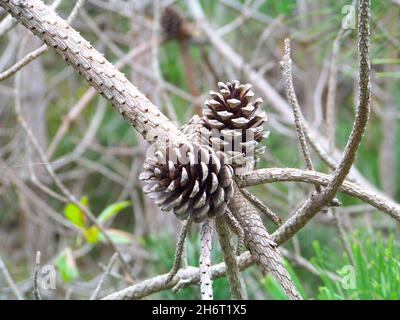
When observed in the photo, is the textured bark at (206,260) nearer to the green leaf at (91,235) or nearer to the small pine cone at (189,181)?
the small pine cone at (189,181)

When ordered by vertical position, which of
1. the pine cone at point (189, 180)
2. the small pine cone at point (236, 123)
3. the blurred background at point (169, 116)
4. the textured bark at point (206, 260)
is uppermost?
the blurred background at point (169, 116)

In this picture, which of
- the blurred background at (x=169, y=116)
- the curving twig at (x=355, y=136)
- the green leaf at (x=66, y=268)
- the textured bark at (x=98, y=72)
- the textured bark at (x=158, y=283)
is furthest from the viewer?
the blurred background at (x=169, y=116)

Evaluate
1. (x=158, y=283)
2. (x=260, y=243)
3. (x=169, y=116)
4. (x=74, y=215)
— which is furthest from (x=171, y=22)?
(x=260, y=243)

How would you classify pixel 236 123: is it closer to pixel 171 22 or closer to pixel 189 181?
pixel 189 181

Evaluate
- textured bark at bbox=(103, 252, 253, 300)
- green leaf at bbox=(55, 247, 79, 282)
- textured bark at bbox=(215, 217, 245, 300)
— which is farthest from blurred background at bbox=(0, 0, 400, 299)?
textured bark at bbox=(215, 217, 245, 300)

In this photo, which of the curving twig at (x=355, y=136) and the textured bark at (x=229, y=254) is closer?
the curving twig at (x=355, y=136)

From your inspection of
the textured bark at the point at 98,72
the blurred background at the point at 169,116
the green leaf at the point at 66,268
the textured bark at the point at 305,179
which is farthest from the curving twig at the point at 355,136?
the green leaf at the point at 66,268

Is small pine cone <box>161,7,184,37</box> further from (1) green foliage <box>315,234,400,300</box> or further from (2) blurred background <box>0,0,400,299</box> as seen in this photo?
(1) green foliage <box>315,234,400,300</box>
